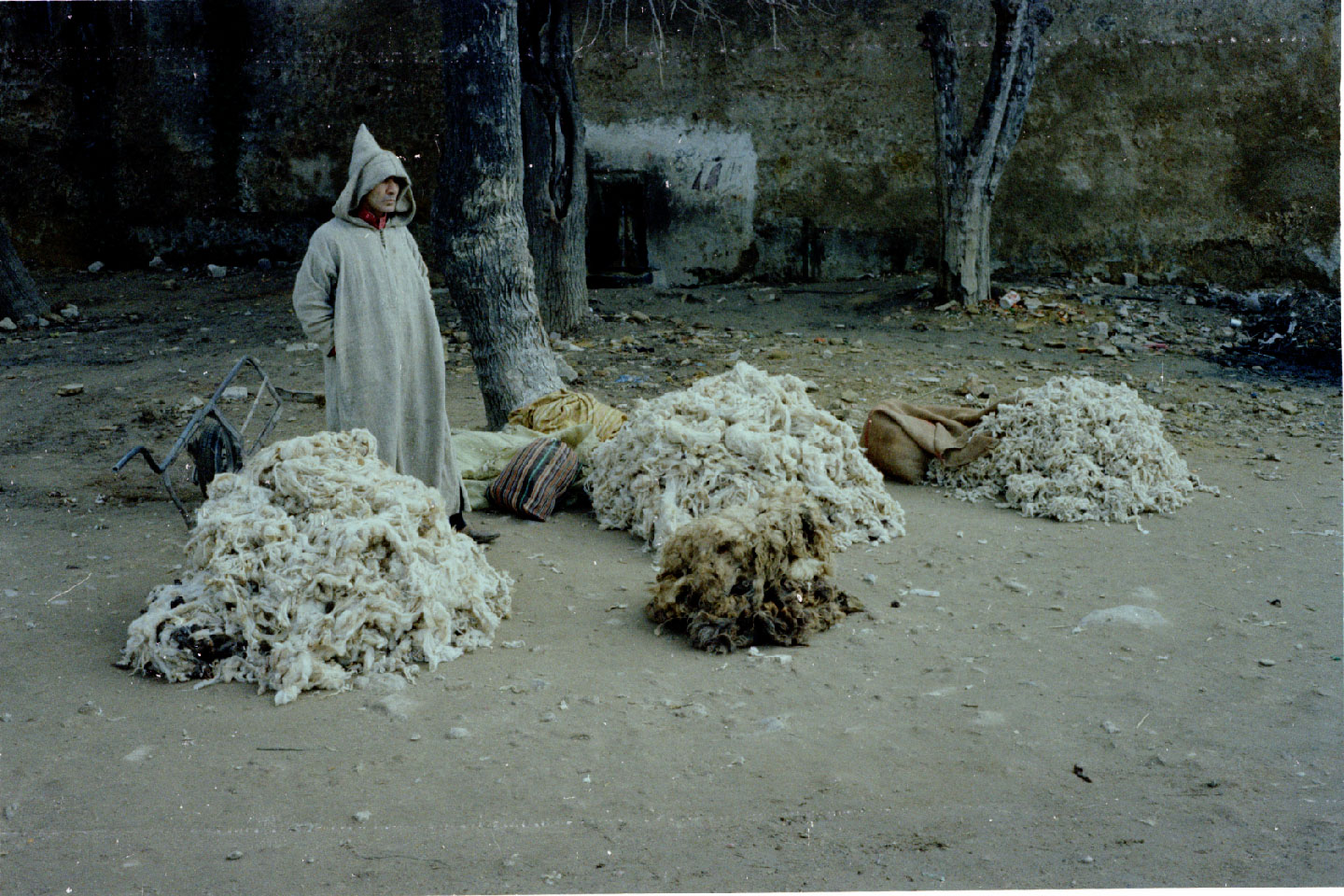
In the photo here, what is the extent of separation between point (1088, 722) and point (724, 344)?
6.05 m

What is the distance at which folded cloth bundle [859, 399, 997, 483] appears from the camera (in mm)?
5992

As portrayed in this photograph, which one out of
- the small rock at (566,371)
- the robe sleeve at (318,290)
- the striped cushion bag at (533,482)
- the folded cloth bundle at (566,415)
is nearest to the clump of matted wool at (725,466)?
the striped cushion bag at (533,482)

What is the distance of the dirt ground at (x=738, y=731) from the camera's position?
8.89 ft

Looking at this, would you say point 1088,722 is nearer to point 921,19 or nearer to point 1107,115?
point 921,19

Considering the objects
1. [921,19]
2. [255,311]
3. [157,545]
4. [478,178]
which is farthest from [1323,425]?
[255,311]

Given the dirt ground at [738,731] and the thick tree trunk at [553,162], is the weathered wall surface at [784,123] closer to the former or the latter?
the thick tree trunk at [553,162]

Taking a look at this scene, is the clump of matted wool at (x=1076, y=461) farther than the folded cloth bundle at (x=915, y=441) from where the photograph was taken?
No

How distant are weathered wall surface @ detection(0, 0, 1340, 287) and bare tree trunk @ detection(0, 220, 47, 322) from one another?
7.38 ft

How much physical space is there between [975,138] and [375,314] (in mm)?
6851

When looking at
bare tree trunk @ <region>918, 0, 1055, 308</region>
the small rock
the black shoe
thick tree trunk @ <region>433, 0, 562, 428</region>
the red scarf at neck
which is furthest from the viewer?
bare tree trunk @ <region>918, 0, 1055, 308</region>

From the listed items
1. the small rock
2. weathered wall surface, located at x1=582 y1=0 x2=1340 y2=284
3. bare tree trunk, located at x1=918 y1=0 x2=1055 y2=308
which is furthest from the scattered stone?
weathered wall surface, located at x1=582 y1=0 x2=1340 y2=284

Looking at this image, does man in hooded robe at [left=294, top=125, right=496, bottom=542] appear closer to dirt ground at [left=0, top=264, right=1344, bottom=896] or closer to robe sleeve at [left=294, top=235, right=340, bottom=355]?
robe sleeve at [left=294, top=235, right=340, bottom=355]

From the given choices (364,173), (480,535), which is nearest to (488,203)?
(364,173)

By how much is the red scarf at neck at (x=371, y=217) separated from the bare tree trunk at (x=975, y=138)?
656 cm
